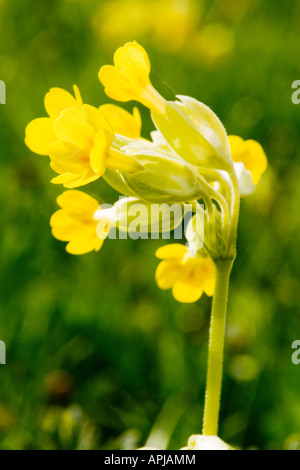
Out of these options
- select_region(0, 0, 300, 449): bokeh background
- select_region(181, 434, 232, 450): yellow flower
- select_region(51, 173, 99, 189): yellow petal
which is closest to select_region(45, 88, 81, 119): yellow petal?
select_region(51, 173, 99, 189): yellow petal

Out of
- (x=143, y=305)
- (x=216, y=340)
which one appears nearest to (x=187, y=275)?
(x=216, y=340)

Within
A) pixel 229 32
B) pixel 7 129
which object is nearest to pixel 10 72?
pixel 7 129

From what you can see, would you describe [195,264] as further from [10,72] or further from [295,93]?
[10,72]

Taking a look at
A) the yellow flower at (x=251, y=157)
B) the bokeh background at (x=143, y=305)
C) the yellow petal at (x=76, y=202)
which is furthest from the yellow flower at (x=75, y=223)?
the bokeh background at (x=143, y=305)

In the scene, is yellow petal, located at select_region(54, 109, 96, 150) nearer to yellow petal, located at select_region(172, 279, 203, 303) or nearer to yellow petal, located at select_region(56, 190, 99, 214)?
yellow petal, located at select_region(56, 190, 99, 214)

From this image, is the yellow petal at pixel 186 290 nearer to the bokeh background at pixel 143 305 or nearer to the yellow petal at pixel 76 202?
Answer: the yellow petal at pixel 76 202
